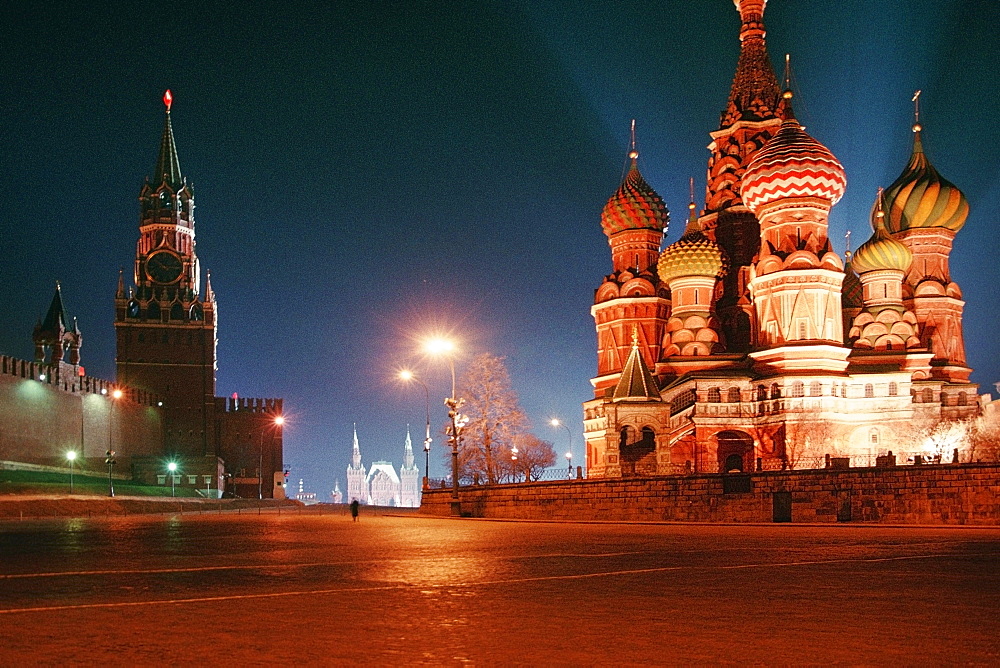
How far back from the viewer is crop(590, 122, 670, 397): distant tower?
53.4 metres

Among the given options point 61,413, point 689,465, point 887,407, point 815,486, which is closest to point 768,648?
point 815,486

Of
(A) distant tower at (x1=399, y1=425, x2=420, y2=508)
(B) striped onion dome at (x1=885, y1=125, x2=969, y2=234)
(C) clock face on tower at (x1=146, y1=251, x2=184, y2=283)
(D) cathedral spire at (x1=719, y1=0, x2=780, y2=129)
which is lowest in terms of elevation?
(A) distant tower at (x1=399, y1=425, x2=420, y2=508)

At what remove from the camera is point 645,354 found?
5306cm

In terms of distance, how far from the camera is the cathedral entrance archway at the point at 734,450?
44.7 meters

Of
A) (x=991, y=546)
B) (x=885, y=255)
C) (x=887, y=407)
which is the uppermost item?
(x=885, y=255)

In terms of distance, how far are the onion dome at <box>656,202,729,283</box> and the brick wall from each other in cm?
2033

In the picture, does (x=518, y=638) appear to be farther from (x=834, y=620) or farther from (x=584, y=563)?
(x=584, y=563)

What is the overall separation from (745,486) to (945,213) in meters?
28.9

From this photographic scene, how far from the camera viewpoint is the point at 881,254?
48.2 metres

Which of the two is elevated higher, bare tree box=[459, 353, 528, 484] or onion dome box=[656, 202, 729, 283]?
onion dome box=[656, 202, 729, 283]

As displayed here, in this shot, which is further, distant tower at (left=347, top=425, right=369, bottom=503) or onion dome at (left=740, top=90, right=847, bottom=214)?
distant tower at (left=347, top=425, right=369, bottom=503)

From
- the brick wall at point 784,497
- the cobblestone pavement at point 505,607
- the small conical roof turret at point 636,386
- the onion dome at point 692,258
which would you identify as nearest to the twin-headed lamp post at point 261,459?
the onion dome at point 692,258

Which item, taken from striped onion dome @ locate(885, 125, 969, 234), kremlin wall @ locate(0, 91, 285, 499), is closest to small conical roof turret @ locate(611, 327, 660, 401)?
striped onion dome @ locate(885, 125, 969, 234)

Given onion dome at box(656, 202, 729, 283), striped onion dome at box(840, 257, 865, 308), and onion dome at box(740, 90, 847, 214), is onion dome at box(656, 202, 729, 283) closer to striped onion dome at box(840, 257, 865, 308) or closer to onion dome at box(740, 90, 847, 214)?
onion dome at box(740, 90, 847, 214)
